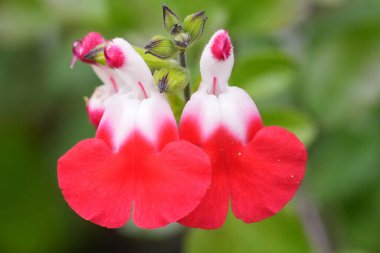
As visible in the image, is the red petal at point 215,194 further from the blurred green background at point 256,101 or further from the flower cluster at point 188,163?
the blurred green background at point 256,101

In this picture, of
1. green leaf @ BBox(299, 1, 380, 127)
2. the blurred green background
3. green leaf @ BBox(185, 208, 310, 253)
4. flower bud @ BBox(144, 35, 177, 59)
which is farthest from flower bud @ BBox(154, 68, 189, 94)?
green leaf @ BBox(299, 1, 380, 127)

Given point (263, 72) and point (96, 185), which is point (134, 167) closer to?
point (96, 185)

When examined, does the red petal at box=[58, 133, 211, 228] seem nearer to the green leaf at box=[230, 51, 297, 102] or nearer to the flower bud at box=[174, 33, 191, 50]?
Result: the flower bud at box=[174, 33, 191, 50]

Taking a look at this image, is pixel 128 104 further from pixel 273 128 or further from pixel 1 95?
pixel 1 95

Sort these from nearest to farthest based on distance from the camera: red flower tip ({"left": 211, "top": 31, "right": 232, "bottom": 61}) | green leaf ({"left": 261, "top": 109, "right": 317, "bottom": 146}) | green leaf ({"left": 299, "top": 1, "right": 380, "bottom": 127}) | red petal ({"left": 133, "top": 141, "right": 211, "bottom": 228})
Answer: red petal ({"left": 133, "top": 141, "right": 211, "bottom": 228})
red flower tip ({"left": 211, "top": 31, "right": 232, "bottom": 61})
green leaf ({"left": 261, "top": 109, "right": 317, "bottom": 146})
green leaf ({"left": 299, "top": 1, "right": 380, "bottom": 127})

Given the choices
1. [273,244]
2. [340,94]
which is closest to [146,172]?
[273,244]

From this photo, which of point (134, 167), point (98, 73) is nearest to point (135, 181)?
point (134, 167)
